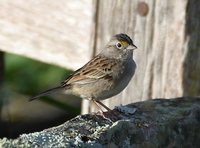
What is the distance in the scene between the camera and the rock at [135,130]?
3172 millimetres

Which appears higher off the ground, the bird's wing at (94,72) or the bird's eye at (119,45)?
the bird's eye at (119,45)

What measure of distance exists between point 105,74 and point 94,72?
0.11 meters

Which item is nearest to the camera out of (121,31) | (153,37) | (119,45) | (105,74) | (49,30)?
(153,37)

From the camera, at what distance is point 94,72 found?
18.7 ft

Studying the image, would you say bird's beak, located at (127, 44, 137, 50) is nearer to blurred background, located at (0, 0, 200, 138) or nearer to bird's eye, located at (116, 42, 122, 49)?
blurred background, located at (0, 0, 200, 138)

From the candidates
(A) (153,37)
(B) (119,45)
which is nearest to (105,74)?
(B) (119,45)

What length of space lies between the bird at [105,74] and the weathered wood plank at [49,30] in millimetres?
157

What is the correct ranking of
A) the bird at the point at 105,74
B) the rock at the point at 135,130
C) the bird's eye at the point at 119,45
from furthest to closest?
the bird's eye at the point at 119,45
the bird at the point at 105,74
the rock at the point at 135,130

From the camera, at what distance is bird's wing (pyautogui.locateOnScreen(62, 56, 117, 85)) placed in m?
5.59

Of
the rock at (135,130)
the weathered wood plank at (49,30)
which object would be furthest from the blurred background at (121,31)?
the rock at (135,130)


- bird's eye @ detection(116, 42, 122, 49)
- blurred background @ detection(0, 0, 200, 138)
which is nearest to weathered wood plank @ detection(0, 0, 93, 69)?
blurred background @ detection(0, 0, 200, 138)

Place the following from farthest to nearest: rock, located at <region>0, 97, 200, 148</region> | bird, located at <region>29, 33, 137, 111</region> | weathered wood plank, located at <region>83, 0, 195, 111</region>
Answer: bird, located at <region>29, 33, 137, 111</region> → weathered wood plank, located at <region>83, 0, 195, 111</region> → rock, located at <region>0, 97, 200, 148</region>

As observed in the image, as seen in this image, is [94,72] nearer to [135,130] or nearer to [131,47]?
[131,47]

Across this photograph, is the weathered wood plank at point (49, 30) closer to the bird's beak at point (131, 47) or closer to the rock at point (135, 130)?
the bird's beak at point (131, 47)
